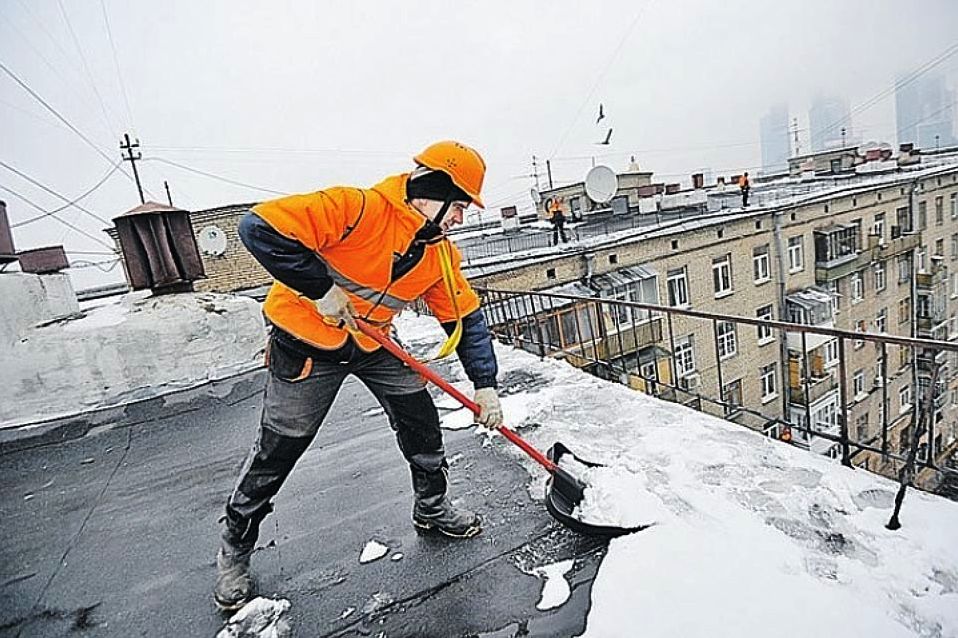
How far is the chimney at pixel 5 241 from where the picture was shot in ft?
16.9

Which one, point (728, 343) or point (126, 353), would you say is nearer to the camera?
point (126, 353)

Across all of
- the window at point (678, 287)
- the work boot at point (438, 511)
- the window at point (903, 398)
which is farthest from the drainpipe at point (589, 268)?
the window at point (903, 398)

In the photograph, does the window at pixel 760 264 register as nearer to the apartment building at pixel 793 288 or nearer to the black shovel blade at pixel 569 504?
the apartment building at pixel 793 288

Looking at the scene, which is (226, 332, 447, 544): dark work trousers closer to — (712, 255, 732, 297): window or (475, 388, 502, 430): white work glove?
(475, 388, 502, 430): white work glove

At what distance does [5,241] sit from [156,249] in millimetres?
1302

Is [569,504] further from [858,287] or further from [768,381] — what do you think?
[858,287]

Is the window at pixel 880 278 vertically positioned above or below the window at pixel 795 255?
below

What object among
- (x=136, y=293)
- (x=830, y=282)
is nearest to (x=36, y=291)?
(x=136, y=293)

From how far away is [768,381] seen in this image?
17.8m

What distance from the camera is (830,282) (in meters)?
18.6

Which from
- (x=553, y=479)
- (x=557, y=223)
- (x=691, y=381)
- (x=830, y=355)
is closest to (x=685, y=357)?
(x=691, y=381)

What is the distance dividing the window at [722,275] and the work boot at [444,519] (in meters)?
16.0

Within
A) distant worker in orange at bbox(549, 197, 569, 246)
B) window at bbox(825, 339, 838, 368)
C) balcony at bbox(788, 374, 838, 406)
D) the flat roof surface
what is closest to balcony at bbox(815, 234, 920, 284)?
window at bbox(825, 339, 838, 368)

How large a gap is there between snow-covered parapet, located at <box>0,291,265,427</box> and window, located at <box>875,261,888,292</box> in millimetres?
22932
